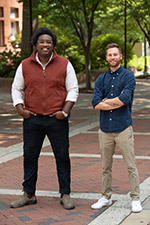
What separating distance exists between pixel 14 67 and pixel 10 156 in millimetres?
17655

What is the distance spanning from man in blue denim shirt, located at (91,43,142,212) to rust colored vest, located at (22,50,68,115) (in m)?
0.41

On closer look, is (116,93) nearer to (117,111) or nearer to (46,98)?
(117,111)

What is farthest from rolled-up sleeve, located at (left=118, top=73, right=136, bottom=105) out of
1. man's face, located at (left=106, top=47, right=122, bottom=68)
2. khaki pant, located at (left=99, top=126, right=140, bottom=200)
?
khaki pant, located at (left=99, top=126, right=140, bottom=200)

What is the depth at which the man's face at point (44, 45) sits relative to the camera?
518cm

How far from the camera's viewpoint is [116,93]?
17.0 ft

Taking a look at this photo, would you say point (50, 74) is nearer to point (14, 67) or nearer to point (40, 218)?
point (40, 218)

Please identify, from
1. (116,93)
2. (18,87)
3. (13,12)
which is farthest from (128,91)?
(13,12)

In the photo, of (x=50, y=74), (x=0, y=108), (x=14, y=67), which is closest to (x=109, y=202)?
(x=50, y=74)

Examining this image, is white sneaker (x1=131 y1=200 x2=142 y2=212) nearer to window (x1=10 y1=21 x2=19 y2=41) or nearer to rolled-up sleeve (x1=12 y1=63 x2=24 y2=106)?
rolled-up sleeve (x1=12 y1=63 x2=24 y2=106)

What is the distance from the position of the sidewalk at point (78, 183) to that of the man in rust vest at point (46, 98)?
10.0 inches

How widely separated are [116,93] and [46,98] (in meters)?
0.77

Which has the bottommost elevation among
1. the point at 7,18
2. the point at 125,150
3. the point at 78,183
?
the point at 78,183

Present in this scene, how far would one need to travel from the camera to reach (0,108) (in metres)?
16.8

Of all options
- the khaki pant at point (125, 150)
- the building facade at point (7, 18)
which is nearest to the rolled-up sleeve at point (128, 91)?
the khaki pant at point (125, 150)
